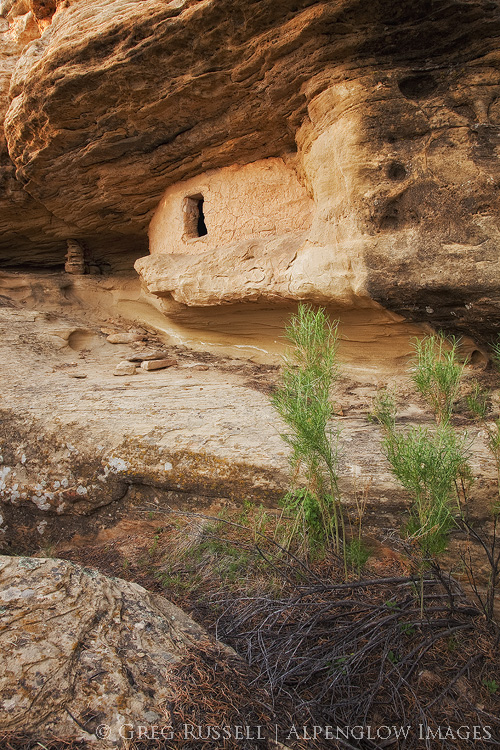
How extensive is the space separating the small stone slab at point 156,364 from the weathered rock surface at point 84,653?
336 cm

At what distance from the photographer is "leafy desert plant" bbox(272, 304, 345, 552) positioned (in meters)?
2.47

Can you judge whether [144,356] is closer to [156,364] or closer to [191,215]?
[156,364]

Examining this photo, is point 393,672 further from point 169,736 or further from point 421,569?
point 169,736

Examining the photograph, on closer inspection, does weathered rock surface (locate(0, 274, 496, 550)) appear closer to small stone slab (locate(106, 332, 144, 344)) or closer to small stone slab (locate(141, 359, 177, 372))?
small stone slab (locate(141, 359, 177, 372))

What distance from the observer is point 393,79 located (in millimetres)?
3805

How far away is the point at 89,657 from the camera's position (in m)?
1.73

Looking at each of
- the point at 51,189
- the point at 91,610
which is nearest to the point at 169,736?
the point at 91,610

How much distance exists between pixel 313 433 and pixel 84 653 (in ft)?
4.66

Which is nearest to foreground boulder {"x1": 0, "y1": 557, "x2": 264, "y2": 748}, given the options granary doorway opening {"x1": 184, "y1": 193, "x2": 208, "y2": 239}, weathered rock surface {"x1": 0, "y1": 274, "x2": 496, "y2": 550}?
weathered rock surface {"x1": 0, "y1": 274, "x2": 496, "y2": 550}

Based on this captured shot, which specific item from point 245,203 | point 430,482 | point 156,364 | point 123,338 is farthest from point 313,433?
point 123,338

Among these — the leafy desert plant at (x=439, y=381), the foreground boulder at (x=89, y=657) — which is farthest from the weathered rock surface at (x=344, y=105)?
the foreground boulder at (x=89, y=657)

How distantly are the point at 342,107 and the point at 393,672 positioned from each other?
414cm

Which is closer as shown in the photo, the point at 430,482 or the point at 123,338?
the point at 430,482

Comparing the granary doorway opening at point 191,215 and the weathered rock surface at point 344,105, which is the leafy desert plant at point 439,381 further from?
the granary doorway opening at point 191,215
